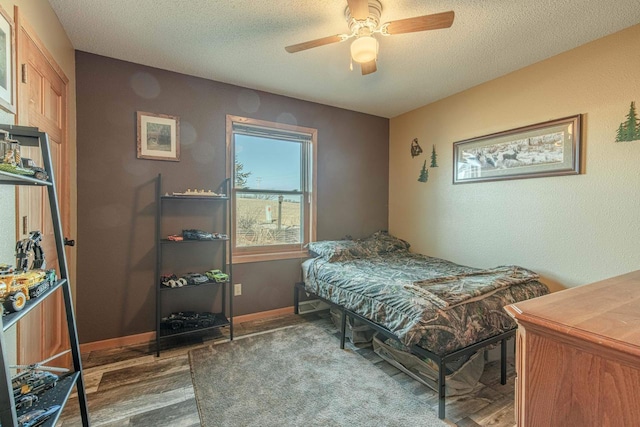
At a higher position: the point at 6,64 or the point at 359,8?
the point at 359,8

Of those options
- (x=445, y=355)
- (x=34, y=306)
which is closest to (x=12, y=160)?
(x=34, y=306)

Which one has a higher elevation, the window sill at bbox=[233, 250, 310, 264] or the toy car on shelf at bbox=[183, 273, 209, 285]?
the window sill at bbox=[233, 250, 310, 264]

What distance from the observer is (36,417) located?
106 centimetres

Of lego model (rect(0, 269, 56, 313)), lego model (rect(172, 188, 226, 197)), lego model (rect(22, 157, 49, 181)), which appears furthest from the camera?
lego model (rect(172, 188, 226, 197))

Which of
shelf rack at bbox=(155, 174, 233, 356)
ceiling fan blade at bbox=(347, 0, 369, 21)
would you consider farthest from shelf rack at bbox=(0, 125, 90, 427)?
ceiling fan blade at bbox=(347, 0, 369, 21)

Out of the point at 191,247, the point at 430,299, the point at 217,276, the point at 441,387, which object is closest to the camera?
the point at 441,387

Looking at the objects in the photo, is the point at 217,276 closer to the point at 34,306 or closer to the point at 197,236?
the point at 197,236

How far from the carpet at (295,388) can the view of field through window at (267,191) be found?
121 centimetres

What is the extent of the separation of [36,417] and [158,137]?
7.63 feet

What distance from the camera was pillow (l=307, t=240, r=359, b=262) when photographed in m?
3.21

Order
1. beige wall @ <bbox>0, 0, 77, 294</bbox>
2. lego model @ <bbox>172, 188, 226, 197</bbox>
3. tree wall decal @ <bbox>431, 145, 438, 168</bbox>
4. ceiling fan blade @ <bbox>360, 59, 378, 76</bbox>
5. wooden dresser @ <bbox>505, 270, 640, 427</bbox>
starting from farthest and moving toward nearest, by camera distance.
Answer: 1. tree wall decal @ <bbox>431, 145, 438, 168</bbox>
2. lego model @ <bbox>172, 188, 226, 197</bbox>
3. ceiling fan blade @ <bbox>360, 59, 378, 76</bbox>
4. beige wall @ <bbox>0, 0, 77, 294</bbox>
5. wooden dresser @ <bbox>505, 270, 640, 427</bbox>

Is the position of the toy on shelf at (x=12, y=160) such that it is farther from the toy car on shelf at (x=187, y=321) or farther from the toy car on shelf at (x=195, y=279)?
the toy car on shelf at (x=187, y=321)

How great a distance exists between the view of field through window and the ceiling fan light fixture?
5.95 feet

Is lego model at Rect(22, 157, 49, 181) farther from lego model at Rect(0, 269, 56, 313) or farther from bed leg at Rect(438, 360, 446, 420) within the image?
bed leg at Rect(438, 360, 446, 420)
